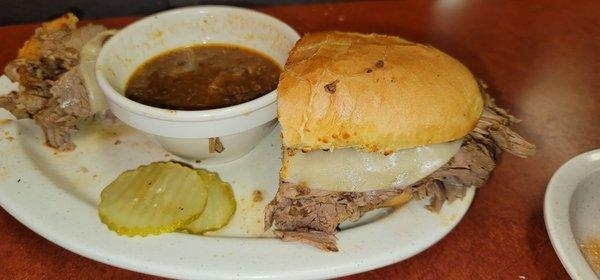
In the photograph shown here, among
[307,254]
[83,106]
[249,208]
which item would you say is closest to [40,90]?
[83,106]

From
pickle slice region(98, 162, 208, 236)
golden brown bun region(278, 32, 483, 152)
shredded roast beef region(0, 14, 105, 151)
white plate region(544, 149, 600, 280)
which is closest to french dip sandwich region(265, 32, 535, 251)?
golden brown bun region(278, 32, 483, 152)

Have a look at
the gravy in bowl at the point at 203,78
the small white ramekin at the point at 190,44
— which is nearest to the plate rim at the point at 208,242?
the small white ramekin at the point at 190,44

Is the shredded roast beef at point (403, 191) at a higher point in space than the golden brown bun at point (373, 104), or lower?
lower

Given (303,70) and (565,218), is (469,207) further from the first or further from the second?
A: (303,70)

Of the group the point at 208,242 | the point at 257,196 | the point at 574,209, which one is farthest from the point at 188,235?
the point at 574,209

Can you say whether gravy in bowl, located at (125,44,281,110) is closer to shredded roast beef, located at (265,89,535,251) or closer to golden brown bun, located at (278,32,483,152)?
golden brown bun, located at (278,32,483,152)

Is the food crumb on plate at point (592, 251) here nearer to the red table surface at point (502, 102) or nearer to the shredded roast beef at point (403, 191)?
the red table surface at point (502, 102)
